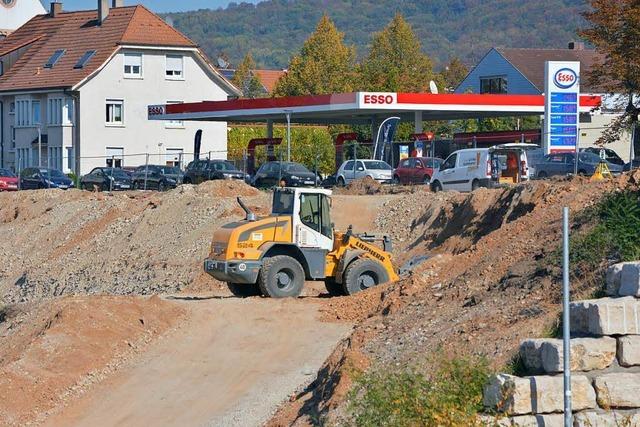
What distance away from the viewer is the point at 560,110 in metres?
41.1

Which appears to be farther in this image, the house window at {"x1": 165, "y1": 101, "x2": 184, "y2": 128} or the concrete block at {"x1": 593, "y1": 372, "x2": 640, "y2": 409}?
the house window at {"x1": 165, "y1": 101, "x2": 184, "y2": 128}

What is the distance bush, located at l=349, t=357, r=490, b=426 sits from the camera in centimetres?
1273

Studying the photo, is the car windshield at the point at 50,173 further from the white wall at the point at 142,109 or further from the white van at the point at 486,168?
the white van at the point at 486,168

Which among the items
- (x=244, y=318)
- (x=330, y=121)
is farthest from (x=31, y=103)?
(x=244, y=318)

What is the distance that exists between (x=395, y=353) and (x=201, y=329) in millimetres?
8706

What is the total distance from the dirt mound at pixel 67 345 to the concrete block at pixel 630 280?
10955 millimetres

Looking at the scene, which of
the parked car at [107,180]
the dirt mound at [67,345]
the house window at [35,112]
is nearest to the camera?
the dirt mound at [67,345]

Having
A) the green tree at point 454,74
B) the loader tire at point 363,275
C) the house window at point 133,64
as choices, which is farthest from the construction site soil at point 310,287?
the green tree at point 454,74

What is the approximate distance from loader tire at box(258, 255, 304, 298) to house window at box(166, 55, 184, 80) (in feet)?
181

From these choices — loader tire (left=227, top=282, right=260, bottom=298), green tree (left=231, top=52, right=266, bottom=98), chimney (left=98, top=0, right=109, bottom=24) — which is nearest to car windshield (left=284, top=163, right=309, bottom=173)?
loader tire (left=227, top=282, right=260, bottom=298)

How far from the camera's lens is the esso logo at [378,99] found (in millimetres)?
57219

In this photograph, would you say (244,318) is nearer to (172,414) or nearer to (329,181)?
(172,414)

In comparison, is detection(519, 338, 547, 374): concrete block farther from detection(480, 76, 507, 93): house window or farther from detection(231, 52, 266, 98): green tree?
detection(231, 52, 266, 98): green tree

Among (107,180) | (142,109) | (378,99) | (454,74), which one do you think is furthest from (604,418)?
(454,74)
